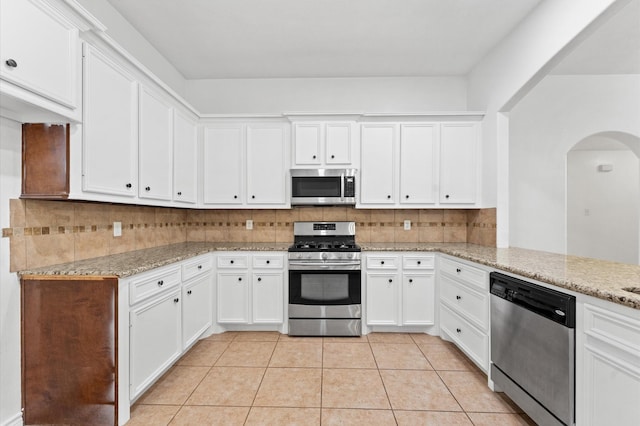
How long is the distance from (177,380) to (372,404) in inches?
58.2

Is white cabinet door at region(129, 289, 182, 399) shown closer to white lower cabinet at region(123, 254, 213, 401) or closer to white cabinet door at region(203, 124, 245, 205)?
white lower cabinet at region(123, 254, 213, 401)

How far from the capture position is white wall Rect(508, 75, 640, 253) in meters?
3.53

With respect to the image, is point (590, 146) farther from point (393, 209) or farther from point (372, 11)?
point (372, 11)

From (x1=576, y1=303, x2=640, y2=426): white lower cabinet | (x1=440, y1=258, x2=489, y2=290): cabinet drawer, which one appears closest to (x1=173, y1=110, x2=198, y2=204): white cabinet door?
(x1=440, y1=258, x2=489, y2=290): cabinet drawer

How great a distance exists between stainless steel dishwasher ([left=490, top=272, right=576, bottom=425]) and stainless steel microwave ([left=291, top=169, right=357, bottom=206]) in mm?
1669

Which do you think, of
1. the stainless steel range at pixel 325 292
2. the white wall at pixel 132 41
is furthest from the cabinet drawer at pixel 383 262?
the white wall at pixel 132 41

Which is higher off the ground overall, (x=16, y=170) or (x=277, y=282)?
(x=16, y=170)

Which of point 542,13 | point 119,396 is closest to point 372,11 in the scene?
point 542,13

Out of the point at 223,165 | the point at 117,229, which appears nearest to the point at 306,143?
the point at 223,165

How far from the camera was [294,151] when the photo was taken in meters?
3.39

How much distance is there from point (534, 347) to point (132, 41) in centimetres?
386

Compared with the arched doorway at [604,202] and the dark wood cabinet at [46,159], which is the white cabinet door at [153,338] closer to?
the dark wood cabinet at [46,159]

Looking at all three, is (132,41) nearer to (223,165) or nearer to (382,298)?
(223,165)

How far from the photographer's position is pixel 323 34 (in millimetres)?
2832
